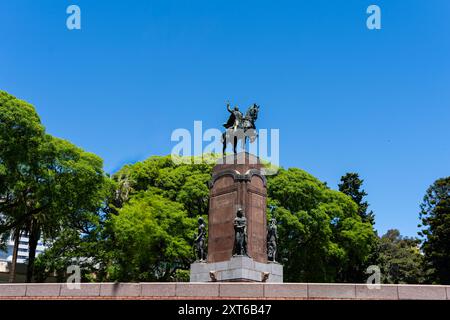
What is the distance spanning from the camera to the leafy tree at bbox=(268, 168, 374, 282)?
1475 inches

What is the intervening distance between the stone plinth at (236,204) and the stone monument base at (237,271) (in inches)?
15.1

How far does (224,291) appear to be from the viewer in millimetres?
15406

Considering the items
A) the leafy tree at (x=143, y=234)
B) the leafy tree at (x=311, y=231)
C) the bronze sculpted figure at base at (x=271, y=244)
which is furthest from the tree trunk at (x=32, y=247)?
the bronze sculpted figure at base at (x=271, y=244)

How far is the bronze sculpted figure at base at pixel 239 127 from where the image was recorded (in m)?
25.8

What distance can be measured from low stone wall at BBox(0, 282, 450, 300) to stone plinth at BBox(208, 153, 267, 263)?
732 cm

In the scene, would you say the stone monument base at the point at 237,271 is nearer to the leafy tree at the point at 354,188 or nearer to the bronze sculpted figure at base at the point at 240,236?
the bronze sculpted figure at base at the point at 240,236

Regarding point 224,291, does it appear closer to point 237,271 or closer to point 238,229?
point 237,271

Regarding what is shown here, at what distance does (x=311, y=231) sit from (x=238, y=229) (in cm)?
1743

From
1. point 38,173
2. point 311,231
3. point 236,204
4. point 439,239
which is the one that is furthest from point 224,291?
point 439,239

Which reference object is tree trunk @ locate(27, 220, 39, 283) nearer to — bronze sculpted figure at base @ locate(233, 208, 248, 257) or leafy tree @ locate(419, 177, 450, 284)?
bronze sculpted figure at base @ locate(233, 208, 248, 257)

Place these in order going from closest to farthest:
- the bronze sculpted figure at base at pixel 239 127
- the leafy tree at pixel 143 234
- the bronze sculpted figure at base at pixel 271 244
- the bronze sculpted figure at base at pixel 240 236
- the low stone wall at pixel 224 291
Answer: the low stone wall at pixel 224 291, the bronze sculpted figure at base at pixel 240 236, the bronze sculpted figure at base at pixel 271 244, the bronze sculpted figure at base at pixel 239 127, the leafy tree at pixel 143 234
